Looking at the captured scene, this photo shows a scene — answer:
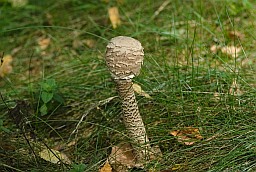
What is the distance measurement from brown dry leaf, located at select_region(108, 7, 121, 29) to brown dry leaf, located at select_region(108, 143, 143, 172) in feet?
4.87

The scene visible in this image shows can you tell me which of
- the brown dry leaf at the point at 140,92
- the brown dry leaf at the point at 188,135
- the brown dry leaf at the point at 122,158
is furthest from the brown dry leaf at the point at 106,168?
the brown dry leaf at the point at 140,92

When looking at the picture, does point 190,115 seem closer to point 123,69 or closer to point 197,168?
point 197,168

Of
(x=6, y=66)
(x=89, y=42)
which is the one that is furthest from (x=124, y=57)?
(x=6, y=66)

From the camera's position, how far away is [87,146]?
246 cm

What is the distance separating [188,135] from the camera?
2.29m

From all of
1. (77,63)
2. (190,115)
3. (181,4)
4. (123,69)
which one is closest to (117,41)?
(123,69)

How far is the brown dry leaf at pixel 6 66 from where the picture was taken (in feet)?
11.4

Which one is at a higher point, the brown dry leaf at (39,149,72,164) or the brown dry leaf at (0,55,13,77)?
the brown dry leaf at (0,55,13,77)

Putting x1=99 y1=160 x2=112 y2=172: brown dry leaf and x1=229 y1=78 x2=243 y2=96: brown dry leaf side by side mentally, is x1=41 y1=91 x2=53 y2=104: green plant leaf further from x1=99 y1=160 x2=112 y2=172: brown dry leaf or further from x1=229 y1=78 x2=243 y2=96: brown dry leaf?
x1=229 y1=78 x2=243 y2=96: brown dry leaf

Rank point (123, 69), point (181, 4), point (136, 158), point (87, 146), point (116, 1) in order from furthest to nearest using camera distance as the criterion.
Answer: point (116, 1)
point (181, 4)
point (87, 146)
point (136, 158)
point (123, 69)

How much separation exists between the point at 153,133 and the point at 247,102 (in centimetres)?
51

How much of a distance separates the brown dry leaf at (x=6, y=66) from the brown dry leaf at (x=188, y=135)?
1.64 metres

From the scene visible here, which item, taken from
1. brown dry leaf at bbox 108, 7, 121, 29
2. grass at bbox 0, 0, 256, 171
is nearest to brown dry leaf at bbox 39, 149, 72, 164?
grass at bbox 0, 0, 256, 171

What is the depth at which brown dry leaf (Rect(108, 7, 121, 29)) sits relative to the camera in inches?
145
